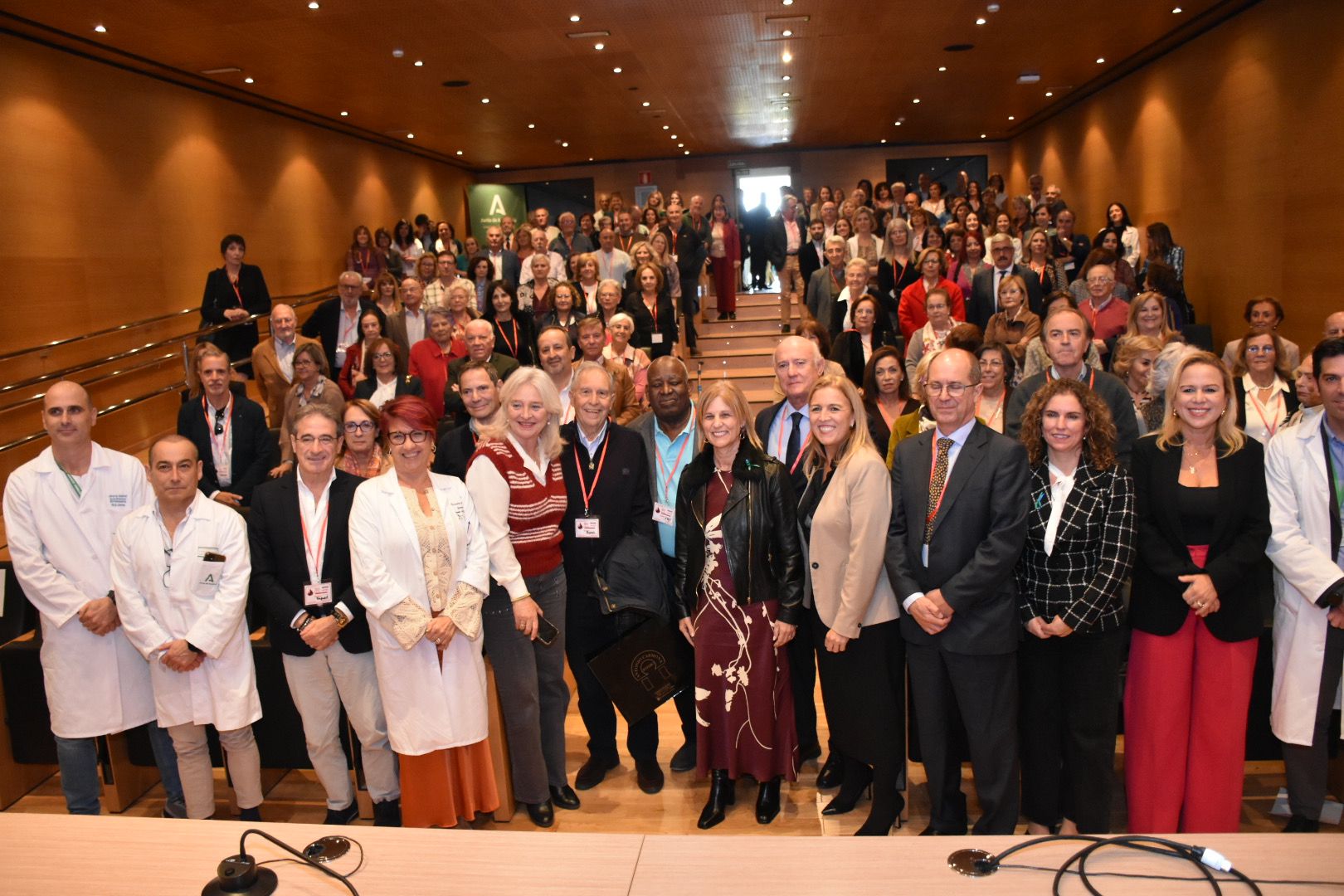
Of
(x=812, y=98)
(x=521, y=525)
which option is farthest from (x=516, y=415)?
(x=812, y=98)

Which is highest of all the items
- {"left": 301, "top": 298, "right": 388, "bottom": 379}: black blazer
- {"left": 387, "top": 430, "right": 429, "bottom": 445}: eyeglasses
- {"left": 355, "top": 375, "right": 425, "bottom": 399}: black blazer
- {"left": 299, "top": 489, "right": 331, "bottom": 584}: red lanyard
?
{"left": 301, "top": 298, "right": 388, "bottom": 379}: black blazer

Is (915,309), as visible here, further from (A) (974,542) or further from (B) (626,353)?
(A) (974,542)

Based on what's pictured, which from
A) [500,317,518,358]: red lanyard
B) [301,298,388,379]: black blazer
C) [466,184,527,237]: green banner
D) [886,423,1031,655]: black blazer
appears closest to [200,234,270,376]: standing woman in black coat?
[301,298,388,379]: black blazer

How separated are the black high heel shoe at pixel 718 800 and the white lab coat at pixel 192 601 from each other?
1.76 metres

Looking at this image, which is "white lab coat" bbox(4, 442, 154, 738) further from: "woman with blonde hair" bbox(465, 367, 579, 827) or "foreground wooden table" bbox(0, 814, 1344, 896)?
"foreground wooden table" bbox(0, 814, 1344, 896)

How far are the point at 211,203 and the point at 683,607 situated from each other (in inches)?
388

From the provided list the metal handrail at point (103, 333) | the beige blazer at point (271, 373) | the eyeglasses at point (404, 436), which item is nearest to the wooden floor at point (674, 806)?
the eyeglasses at point (404, 436)

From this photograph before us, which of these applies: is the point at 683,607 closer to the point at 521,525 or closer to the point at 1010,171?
the point at 521,525

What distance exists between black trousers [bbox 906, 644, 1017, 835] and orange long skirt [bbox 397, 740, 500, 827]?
1.62m

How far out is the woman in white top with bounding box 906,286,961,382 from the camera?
19.9ft

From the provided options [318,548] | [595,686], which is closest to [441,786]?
[595,686]

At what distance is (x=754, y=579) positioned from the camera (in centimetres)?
337

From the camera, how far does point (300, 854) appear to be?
184 centimetres

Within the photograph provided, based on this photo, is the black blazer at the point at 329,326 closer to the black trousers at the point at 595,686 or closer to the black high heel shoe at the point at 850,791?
the black trousers at the point at 595,686
